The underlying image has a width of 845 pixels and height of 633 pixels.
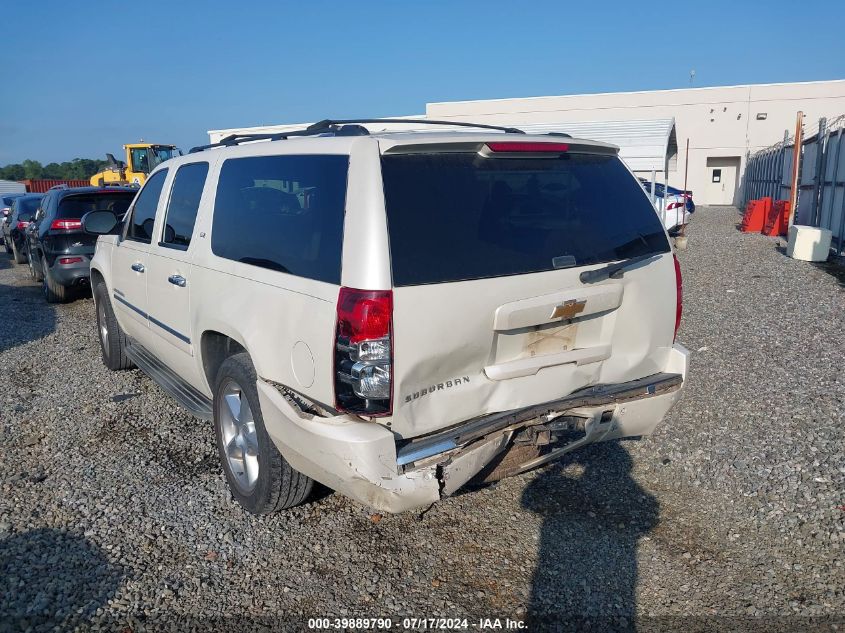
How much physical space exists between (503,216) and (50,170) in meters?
96.6

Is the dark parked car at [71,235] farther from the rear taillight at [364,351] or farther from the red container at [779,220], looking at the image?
the red container at [779,220]

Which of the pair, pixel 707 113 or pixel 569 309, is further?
pixel 707 113

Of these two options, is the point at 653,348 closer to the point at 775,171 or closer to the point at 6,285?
the point at 6,285

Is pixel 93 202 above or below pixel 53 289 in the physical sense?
above

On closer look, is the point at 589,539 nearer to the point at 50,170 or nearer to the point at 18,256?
the point at 18,256

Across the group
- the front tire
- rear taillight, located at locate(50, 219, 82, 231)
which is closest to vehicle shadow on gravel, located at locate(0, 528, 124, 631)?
the front tire

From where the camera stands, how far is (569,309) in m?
3.22

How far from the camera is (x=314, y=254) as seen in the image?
3.10 meters

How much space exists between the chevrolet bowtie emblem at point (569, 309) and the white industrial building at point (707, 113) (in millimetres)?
36283

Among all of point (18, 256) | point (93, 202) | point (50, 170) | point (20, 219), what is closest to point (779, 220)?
point (93, 202)

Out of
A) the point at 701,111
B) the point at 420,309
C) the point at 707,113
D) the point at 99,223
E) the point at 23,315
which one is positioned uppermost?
the point at 701,111

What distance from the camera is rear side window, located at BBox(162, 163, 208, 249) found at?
4348 millimetres

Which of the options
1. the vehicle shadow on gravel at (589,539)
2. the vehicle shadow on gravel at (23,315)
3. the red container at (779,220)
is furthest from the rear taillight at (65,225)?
the red container at (779,220)

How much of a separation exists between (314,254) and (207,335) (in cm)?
131
